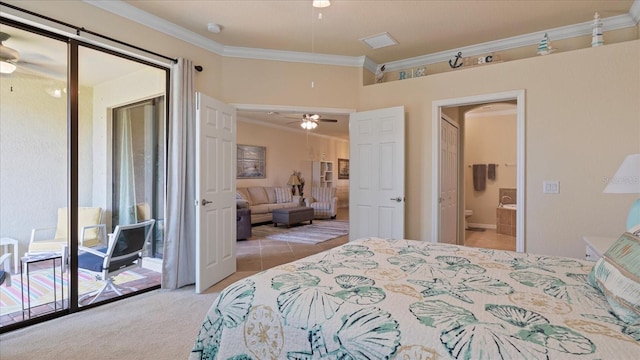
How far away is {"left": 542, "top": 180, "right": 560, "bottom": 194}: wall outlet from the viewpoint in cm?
319

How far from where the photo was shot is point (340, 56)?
4.15 meters

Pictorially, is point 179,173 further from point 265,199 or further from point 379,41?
point 265,199

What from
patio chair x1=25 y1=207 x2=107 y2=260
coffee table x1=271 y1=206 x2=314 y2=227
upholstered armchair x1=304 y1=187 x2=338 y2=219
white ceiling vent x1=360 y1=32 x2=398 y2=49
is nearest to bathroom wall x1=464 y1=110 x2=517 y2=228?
upholstered armchair x1=304 y1=187 x2=338 y2=219

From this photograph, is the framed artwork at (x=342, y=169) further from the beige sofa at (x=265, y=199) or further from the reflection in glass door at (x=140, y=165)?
the reflection in glass door at (x=140, y=165)

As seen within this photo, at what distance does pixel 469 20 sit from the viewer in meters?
3.24

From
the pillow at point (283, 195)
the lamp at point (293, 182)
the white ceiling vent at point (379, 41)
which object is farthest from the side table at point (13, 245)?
the lamp at point (293, 182)

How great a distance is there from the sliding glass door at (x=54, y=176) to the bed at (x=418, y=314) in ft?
7.34

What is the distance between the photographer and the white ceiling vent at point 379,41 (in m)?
3.62

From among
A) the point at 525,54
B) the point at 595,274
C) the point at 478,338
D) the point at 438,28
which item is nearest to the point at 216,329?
the point at 478,338

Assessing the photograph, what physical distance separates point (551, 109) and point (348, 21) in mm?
2177

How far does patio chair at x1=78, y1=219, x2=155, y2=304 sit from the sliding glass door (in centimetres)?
1

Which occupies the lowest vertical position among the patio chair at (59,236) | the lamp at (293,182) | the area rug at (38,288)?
the area rug at (38,288)

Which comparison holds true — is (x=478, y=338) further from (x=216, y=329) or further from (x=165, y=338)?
(x=165, y=338)

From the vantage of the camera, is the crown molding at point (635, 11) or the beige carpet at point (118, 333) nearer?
the beige carpet at point (118, 333)
